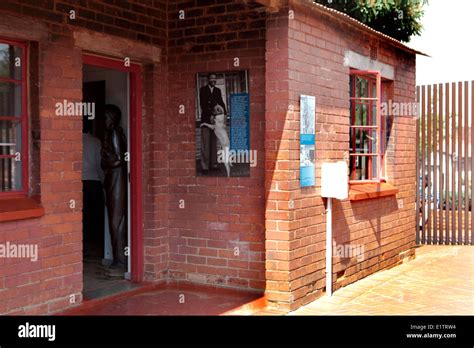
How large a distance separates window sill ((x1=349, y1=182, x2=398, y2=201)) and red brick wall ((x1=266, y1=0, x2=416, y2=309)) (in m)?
0.14

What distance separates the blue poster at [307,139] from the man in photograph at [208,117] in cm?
108

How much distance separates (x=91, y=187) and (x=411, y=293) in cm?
483

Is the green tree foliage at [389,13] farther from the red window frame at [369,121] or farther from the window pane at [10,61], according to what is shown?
the window pane at [10,61]

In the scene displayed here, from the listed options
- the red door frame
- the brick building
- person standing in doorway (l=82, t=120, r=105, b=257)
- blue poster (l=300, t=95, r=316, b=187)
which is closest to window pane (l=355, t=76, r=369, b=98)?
the brick building

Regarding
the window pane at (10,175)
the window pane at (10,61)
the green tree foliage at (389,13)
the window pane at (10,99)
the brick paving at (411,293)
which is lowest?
the brick paving at (411,293)

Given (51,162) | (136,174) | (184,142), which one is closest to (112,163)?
(136,174)

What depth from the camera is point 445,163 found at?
1227cm

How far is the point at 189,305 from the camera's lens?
6.98 meters

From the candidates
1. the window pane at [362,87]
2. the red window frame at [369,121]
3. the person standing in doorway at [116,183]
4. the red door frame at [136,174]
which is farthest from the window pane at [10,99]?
the window pane at [362,87]

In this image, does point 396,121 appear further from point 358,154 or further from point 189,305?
point 189,305

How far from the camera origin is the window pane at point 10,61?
594cm

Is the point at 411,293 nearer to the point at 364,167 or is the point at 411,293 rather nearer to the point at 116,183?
the point at 364,167

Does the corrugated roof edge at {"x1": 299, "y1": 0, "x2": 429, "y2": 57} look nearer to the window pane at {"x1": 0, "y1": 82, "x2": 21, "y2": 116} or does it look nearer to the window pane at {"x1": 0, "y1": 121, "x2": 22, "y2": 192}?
the window pane at {"x1": 0, "y1": 82, "x2": 21, "y2": 116}

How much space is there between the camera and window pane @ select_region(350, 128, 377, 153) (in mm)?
9137
